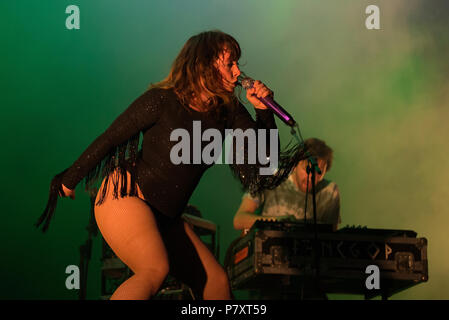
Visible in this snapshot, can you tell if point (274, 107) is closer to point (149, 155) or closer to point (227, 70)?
point (227, 70)

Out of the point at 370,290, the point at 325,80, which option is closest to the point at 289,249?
the point at 370,290

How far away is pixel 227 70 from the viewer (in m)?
2.38

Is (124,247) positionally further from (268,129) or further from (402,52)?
(402,52)

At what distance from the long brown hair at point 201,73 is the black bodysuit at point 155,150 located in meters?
0.05

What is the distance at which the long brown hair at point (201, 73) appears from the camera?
2293 mm

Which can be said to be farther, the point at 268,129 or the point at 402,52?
the point at 402,52

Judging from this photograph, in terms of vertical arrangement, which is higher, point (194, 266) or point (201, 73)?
point (201, 73)

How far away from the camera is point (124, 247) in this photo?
6.81ft

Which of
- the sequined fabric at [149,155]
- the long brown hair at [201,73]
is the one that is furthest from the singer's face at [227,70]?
the sequined fabric at [149,155]

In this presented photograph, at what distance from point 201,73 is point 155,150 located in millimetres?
337

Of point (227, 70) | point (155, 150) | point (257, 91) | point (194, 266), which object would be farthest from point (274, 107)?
point (194, 266)

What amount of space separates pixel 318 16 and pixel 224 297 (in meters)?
4.69

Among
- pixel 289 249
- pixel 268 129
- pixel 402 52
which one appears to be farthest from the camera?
pixel 402 52

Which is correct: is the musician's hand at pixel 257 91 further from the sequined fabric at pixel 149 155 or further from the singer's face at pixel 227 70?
the sequined fabric at pixel 149 155
